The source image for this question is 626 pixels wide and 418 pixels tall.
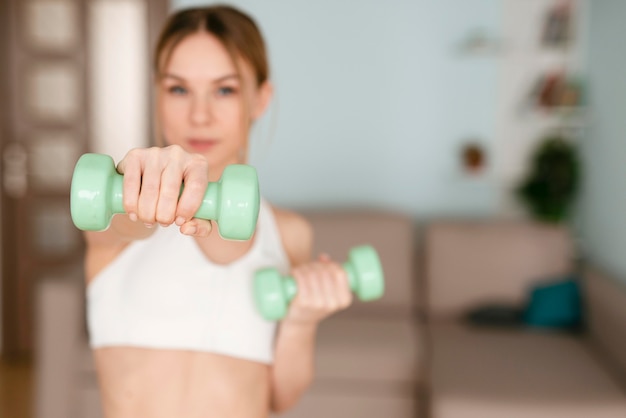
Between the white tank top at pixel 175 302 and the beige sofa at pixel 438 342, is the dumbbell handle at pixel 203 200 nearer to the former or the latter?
the white tank top at pixel 175 302

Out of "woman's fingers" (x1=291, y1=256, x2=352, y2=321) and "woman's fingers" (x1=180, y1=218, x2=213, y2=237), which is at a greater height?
"woman's fingers" (x1=180, y1=218, x2=213, y2=237)

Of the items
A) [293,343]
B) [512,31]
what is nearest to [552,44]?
[512,31]

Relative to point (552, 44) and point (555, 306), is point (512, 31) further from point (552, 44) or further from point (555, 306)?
point (555, 306)

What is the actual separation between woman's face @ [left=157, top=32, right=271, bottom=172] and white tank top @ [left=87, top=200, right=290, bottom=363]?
14 centimetres

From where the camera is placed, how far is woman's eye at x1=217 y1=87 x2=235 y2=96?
0.94 m

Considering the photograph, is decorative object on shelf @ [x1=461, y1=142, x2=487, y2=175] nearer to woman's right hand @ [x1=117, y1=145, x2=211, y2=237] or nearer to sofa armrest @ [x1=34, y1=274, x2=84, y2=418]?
sofa armrest @ [x1=34, y1=274, x2=84, y2=418]

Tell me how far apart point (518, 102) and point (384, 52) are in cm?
78

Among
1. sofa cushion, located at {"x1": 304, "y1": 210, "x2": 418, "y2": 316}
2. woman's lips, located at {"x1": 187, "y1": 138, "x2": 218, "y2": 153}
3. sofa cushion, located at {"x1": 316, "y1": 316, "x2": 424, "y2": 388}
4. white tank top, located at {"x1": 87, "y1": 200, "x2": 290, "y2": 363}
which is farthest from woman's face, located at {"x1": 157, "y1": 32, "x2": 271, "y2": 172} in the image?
sofa cushion, located at {"x1": 304, "y1": 210, "x2": 418, "y2": 316}

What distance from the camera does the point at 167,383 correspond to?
2.90 ft

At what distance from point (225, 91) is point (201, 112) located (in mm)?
57

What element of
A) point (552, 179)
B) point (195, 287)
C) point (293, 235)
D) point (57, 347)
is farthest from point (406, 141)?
point (195, 287)

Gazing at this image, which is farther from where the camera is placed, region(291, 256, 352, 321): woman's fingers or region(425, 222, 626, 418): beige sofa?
region(425, 222, 626, 418): beige sofa

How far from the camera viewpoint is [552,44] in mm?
3574

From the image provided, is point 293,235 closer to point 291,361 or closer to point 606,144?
point 291,361
